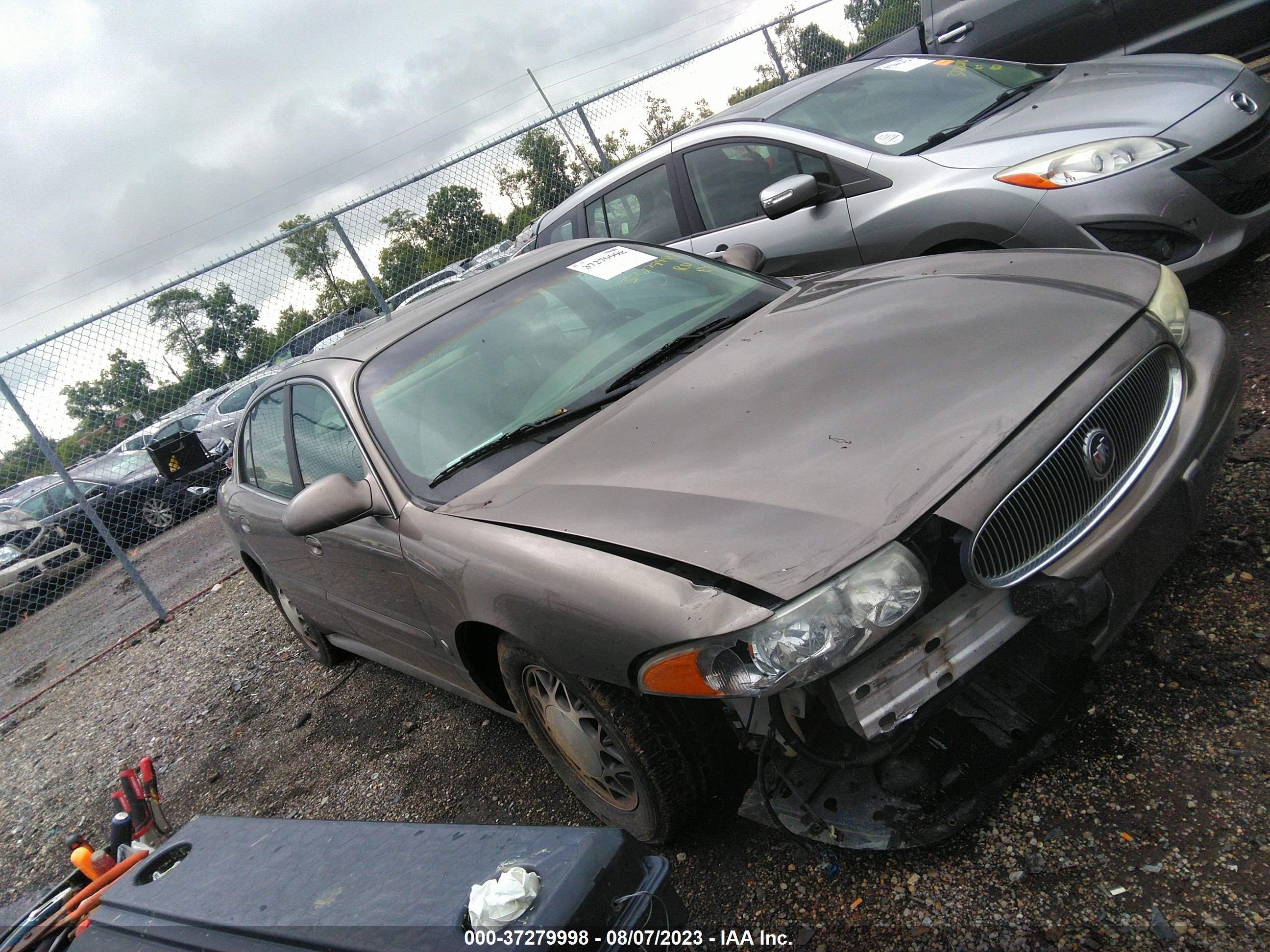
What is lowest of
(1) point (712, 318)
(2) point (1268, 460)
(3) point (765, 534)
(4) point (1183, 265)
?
(2) point (1268, 460)

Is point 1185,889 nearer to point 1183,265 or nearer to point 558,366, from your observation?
point 558,366

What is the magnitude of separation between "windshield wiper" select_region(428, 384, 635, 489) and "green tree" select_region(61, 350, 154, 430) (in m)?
6.45

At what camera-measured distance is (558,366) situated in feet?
9.80

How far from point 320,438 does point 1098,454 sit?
2593 millimetres

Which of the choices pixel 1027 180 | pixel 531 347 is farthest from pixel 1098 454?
pixel 1027 180

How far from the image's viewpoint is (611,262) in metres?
3.53

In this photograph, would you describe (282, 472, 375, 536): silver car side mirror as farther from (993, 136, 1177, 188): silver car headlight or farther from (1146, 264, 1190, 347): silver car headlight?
(993, 136, 1177, 188): silver car headlight

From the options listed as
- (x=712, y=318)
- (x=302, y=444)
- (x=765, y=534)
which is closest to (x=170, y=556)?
(x=302, y=444)

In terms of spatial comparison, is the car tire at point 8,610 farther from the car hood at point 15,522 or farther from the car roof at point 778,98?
the car roof at point 778,98

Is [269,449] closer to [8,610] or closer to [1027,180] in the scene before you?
[1027,180]

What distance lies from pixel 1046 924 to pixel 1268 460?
1.99 m

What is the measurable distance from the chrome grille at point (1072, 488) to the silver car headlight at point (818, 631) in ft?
0.64

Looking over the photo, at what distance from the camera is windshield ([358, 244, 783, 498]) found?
281 cm

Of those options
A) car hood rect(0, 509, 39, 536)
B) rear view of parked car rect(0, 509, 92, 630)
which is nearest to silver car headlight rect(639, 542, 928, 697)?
rear view of parked car rect(0, 509, 92, 630)
